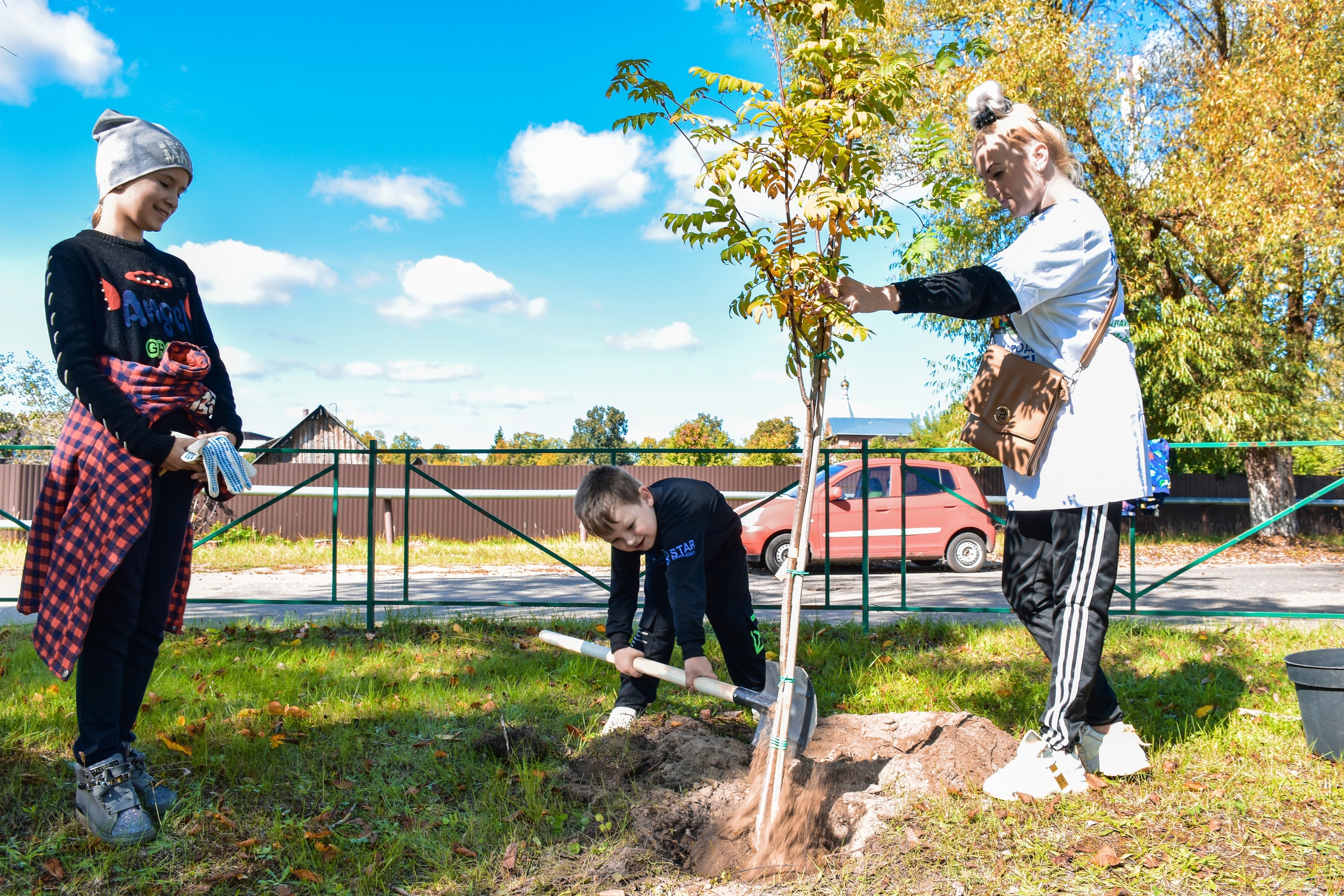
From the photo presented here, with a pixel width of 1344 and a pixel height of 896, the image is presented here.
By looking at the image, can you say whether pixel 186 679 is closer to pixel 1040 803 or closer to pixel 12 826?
pixel 12 826

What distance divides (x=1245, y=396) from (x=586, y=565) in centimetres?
1007

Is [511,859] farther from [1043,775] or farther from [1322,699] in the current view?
[1322,699]

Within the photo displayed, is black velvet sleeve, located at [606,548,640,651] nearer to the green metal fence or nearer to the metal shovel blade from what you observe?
the metal shovel blade

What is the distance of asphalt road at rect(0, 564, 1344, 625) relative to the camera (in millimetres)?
6152

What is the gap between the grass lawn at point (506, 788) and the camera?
213 cm

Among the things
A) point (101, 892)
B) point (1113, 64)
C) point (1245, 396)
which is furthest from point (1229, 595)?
point (101, 892)

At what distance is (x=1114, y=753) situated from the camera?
8.37 ft

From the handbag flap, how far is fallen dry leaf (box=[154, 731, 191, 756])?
2.91 metres

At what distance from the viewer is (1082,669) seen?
235 centimetres

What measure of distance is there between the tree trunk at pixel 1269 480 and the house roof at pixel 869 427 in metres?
25.4

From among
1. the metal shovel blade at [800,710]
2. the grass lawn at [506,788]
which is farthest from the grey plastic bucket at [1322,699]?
the metal shovel blade at [800,710]

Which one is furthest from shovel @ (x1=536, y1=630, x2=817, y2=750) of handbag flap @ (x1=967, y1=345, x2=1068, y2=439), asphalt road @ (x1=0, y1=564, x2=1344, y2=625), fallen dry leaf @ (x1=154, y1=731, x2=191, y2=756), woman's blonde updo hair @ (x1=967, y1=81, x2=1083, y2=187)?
asphalt road @ (x1=0, y1=564, x2=1344, y2=625)

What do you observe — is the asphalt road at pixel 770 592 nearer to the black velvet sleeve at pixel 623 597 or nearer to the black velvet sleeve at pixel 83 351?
the black velvet sleeve at pixel 623 597

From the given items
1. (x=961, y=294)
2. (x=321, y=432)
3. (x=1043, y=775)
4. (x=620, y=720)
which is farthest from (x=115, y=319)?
(x=321, y=432)
